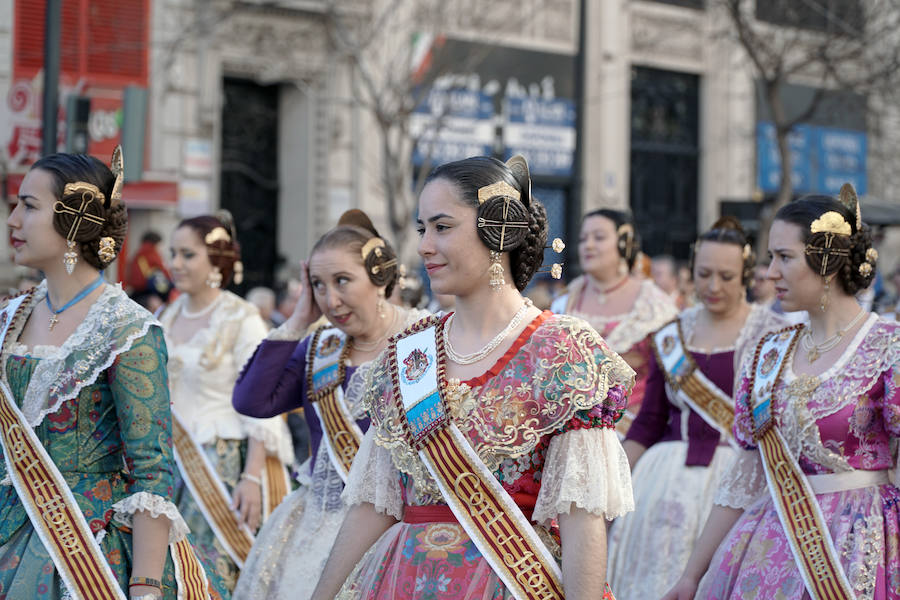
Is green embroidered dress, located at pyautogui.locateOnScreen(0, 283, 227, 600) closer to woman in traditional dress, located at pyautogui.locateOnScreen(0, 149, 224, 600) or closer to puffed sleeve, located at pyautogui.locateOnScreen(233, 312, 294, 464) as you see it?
woman in traditional dress, located at pyautogui.locateOnScreen(0, 149, 224, 600)

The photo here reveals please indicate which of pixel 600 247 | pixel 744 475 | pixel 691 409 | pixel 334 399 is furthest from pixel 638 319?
pixel 744 475

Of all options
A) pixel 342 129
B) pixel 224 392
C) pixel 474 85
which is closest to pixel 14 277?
pixel 342 129

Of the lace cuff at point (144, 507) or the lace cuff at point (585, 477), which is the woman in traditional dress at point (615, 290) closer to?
the lace cuff at point (144, 507)

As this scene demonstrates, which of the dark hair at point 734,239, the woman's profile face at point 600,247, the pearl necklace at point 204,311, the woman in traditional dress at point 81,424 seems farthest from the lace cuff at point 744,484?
the woman's profile face at point 600,247

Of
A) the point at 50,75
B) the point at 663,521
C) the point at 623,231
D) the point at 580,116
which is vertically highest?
the point at 580,116

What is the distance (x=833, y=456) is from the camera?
426 cm

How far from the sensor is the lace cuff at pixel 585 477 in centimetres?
313

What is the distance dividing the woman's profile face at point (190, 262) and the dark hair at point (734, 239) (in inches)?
97.8

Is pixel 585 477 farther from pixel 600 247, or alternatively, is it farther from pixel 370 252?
pixel 600 247

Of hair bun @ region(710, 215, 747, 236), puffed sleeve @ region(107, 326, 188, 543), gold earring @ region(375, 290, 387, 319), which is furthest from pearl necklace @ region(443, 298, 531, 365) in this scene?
hair bun @ region(710, 215, 747, 236)

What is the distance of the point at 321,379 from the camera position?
513cm

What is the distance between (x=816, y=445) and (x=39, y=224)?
2.54 meters

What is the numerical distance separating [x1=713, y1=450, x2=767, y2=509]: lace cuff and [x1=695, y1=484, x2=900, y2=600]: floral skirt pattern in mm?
95

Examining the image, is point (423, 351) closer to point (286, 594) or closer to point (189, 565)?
point (189, 565)
